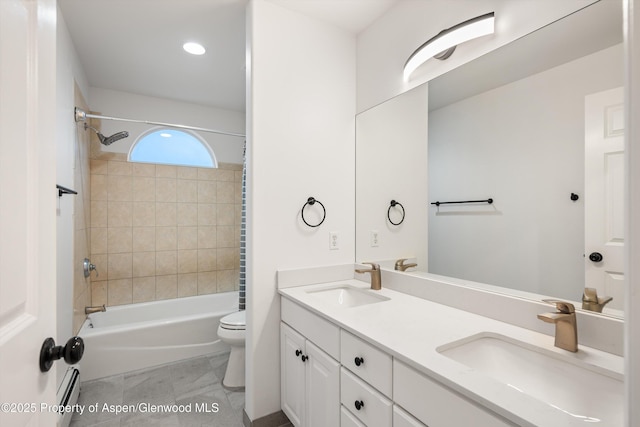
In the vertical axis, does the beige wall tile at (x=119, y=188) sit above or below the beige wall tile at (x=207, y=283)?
above

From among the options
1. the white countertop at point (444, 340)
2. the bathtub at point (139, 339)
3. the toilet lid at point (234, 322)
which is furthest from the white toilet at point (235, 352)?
the white countertop at point (444, 340)

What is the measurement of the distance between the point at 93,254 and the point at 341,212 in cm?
260

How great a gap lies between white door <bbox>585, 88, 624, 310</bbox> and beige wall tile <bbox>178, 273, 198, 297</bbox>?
341 cm

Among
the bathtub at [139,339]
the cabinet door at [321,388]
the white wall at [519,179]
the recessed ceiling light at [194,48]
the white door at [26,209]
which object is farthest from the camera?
the bathtub at [139,339]

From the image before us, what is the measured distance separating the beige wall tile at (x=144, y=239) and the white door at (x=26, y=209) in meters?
2.69

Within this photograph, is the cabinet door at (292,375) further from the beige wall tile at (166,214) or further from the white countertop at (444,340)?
the beige wall tile at (166,214)

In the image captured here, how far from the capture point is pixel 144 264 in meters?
3.16

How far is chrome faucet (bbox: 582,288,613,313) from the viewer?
1023mm

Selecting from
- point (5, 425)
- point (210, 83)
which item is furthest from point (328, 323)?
point (210, 83)

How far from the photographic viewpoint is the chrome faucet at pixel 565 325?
3.16ft

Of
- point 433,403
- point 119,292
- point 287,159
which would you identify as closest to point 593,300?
point 433,403

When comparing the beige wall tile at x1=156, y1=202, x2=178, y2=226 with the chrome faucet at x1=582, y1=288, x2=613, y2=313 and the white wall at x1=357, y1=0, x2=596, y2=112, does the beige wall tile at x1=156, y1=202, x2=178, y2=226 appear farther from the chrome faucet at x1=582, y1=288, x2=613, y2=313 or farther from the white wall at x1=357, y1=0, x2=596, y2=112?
the chrome faucet at x1=582, y1=288, x2=613, y2=313

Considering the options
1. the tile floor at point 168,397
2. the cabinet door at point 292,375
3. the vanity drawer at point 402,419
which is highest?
the vanity drawer at point 402,419

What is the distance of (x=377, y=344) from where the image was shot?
1049 millimetres
